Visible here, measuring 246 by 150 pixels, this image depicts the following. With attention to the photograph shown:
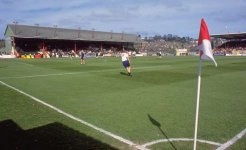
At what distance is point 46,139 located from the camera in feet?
23.9

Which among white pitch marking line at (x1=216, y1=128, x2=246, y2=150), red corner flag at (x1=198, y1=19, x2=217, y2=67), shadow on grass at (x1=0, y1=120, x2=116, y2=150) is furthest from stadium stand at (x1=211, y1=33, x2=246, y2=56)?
red corner flag at (x1=198, y1=19, x2=217, y2=67)

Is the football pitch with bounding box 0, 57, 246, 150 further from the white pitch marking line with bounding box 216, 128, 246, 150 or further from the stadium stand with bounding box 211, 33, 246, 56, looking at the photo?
the stadium stand with bounding box 211, 33, 246, 56

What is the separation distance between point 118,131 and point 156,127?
1.05 metres

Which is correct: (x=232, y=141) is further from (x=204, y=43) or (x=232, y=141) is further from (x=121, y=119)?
(x=121, y=119)

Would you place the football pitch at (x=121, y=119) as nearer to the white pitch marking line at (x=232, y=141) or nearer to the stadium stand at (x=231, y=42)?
the white pitch marking line at (x=232, y=141)

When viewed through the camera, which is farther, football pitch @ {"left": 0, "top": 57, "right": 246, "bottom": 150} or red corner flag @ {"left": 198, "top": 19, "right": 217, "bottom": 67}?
football pitch @ {"left": 0, "top": 57, "right": 246, "bottom": 150}

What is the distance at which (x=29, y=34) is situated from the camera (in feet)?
245

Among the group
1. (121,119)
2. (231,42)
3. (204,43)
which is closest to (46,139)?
(121,119)

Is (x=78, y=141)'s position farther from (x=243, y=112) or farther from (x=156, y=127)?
(x=243, y=112)

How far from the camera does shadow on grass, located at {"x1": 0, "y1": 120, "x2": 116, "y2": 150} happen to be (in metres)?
6.74

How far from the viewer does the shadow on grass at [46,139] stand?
22.1 ft

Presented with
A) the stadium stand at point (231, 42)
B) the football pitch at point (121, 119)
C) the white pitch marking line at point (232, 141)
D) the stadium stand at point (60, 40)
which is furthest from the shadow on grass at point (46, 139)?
the stadium stand at point (231, 42)

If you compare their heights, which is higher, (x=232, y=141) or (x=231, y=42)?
(x=231, y=42)

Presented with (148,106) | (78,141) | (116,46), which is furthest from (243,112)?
(116,46)
